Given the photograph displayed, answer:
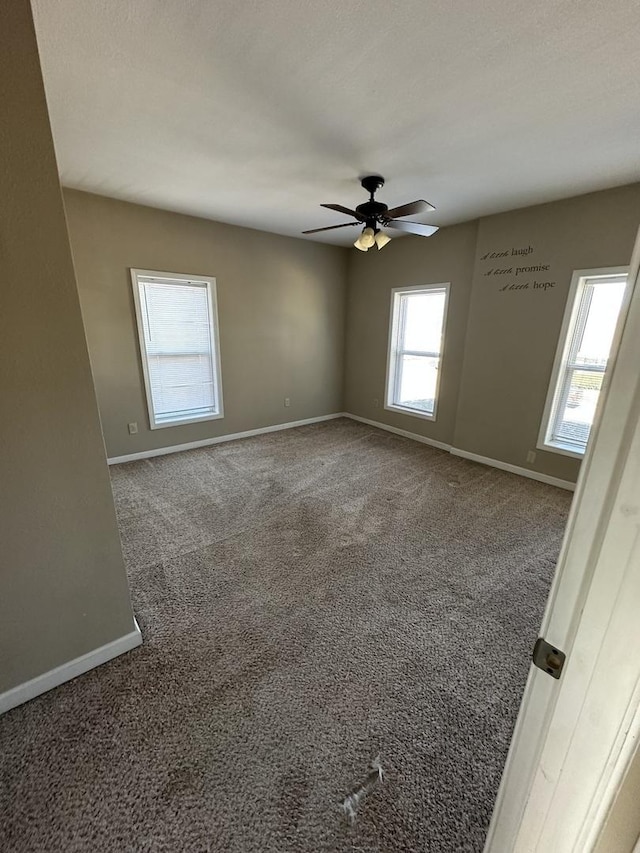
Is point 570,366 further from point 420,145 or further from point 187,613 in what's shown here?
point 187,613

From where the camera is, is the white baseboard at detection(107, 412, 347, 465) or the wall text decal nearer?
the wall text decal

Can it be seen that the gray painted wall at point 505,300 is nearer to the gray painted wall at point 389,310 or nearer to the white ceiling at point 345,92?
the gray painted wall at point 389,310

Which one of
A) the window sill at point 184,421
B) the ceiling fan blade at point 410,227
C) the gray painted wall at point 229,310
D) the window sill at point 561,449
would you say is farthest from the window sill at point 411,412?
the window sill at point 184,421

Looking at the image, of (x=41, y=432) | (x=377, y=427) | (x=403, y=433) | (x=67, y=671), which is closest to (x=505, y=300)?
(x=403, y=433)

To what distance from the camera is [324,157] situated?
2.30m

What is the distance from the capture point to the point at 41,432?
1237 millimetres

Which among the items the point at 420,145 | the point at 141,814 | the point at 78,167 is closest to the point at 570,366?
the point at 420,145

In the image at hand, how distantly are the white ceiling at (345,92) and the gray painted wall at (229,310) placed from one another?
2.08ft

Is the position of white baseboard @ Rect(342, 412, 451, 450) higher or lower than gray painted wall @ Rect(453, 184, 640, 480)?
lower

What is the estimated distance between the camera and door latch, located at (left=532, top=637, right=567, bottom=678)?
0.55 metres

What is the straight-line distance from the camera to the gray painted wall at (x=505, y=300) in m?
2.85

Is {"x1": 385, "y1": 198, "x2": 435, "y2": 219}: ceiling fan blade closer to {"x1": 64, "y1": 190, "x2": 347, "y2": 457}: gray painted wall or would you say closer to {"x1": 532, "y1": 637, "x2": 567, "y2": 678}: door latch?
{"x1": 64, "y1": 190, "x2": 347, "y2": 457}: gray painted wall

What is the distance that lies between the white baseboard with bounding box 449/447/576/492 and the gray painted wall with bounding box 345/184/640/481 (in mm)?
54

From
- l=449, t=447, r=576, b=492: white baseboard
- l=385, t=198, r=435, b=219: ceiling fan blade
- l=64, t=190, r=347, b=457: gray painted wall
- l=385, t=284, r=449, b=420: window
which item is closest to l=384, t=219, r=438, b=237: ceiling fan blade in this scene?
l=385, t=198, r=435, b=219: ceiling fan blade
